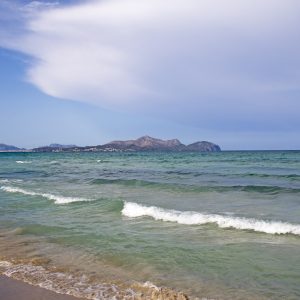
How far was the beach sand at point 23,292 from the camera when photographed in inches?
276

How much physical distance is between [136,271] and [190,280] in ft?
4.08

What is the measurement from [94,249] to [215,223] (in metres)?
4.57

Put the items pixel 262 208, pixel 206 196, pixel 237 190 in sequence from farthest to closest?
pixel 237 190
pixel 206 196
pixel 262 208

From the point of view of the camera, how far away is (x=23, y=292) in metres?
7.30

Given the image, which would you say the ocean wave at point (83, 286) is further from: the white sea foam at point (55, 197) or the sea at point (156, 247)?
the white sea foam at point (55, 197)

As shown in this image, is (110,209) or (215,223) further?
(110,209)

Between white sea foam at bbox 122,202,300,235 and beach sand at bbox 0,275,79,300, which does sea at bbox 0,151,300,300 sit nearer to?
white sea foam at bbox 122,202,300,235

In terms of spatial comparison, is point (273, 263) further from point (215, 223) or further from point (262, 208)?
point (262, 208)

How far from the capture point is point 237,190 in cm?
2200

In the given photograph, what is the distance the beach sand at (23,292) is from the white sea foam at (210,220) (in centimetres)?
692

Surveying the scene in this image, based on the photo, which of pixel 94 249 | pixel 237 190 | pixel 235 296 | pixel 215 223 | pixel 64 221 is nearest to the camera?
pixel 235 296

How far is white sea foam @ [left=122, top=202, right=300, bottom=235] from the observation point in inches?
478

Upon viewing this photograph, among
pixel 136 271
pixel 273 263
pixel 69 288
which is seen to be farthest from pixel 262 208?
pixel 69 288

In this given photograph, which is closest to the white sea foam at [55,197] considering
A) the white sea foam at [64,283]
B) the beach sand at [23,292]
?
the white sea foam at [64,283]
